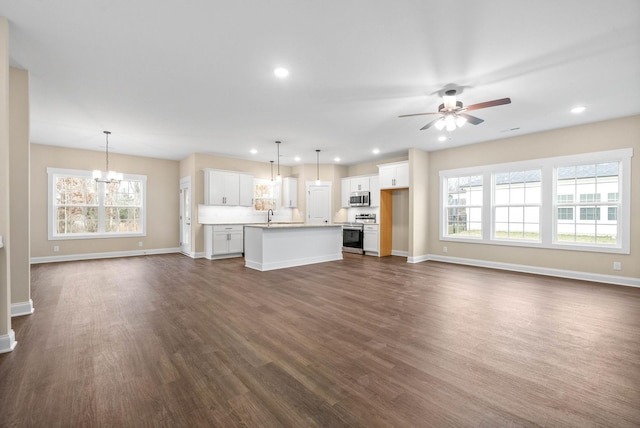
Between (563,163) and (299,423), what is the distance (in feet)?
20.8

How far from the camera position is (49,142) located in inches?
249

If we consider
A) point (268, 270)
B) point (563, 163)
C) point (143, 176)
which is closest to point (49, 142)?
point (143, 176)

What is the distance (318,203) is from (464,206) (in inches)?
168

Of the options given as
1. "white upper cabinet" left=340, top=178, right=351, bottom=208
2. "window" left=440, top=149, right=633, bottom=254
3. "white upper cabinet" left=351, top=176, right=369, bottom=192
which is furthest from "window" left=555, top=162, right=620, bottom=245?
"white upper cabinet" left=340, top=178, right=351, bottom=208

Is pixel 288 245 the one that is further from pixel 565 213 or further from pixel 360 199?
pixel 565 213

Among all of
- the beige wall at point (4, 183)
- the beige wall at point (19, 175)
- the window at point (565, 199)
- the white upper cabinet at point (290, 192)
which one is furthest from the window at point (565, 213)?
the beige wall at point (19, 175)

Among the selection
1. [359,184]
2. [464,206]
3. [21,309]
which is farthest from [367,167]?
[21,309]

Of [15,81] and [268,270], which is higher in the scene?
[15,81]

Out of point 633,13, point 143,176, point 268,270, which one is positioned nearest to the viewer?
point 633,13

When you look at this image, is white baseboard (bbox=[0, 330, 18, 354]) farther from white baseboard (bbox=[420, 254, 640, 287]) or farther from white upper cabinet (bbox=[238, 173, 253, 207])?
white baseboard (bbox=[420, 254, 640, 287])

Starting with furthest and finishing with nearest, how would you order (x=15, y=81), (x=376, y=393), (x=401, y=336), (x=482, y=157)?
(x=482, y=157), (x=15, y=81), (x=401, y=336), (x=376, y=393)

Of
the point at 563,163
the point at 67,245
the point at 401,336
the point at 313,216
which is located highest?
the point at 563,163

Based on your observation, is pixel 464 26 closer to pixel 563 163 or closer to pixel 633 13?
pixel 633 13

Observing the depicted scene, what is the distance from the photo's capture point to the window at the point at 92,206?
6.67 metres
